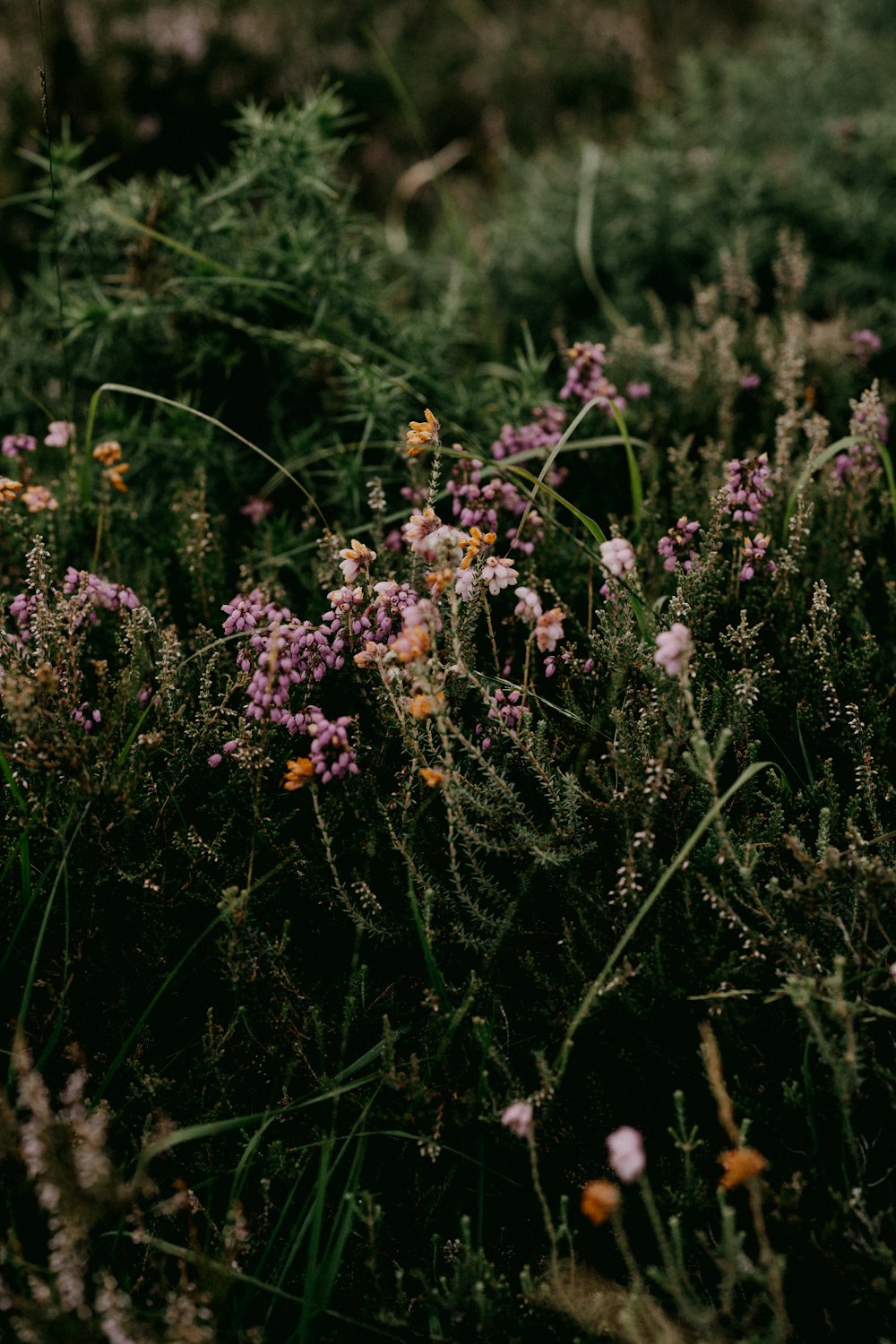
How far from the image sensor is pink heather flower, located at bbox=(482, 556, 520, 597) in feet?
6.09

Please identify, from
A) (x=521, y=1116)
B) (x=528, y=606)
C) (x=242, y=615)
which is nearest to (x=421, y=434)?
(x=528, y=606)

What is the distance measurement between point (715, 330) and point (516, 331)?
1.24 metres

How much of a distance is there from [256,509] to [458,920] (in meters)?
1.47

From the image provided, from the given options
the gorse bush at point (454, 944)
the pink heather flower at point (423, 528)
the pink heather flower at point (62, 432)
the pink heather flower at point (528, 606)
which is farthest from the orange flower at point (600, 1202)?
the pink heather flower at point (62, 432)

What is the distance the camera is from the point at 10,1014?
1.86m

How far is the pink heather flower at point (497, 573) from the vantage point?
1855mm

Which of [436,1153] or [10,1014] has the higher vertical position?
[10,1014]

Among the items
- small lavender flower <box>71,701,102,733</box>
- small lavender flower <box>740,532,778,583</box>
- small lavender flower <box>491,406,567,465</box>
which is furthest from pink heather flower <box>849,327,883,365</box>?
small lavender flower <box>71,701,102,733</box>

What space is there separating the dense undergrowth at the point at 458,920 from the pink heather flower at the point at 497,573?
17 mm

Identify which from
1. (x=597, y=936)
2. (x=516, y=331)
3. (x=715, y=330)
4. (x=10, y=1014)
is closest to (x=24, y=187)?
(x=516, y=331)

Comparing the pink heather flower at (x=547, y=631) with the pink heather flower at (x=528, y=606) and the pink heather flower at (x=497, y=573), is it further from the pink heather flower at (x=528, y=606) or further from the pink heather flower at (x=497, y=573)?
the pink heather flower at (x=497, y=573)

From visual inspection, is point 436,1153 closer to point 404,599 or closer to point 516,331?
point 404,599

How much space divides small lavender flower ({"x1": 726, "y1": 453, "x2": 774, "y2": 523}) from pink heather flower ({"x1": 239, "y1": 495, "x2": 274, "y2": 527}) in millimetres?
1362

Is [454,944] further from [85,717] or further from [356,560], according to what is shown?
[85,717]
